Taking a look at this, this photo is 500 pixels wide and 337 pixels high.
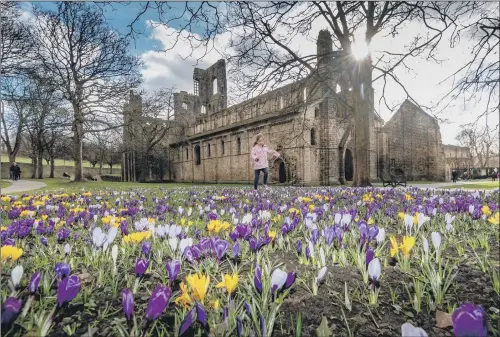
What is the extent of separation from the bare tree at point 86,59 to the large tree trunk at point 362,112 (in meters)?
6.08

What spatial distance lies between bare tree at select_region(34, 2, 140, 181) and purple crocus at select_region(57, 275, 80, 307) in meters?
2.44

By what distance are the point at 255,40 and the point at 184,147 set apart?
2.49 metres

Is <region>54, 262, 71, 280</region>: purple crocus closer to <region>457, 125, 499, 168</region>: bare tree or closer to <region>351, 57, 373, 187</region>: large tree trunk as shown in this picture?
<region>457, 125, 499, 168</region>: bare tree

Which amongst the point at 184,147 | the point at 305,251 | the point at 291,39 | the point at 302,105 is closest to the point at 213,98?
the point at 184,147

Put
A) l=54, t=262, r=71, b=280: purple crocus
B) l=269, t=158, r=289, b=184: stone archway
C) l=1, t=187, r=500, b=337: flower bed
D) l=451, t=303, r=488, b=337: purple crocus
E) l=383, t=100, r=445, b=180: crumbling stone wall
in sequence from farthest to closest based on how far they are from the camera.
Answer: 1. l=383, t=100, r=445, b=180: crumbling stone wall
2. l=269, t=158, r=289, b=184: stone archway
3. l=54, t=262, r=71, b=280: purple crocus
4. l=1, t=187, r=500, b=337: flower bed
5. l=451, t=303, r=488, b=337: purple crocus

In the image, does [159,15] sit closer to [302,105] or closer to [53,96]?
[53,96]

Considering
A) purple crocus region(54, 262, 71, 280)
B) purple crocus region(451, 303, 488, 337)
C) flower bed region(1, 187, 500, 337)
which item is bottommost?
flower bed region(1, 187, 500, 337)

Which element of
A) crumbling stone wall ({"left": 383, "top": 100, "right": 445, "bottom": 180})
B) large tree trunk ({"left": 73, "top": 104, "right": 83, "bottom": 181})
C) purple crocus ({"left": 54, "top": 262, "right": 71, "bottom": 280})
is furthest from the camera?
crumbling stone wall ({"left": 383, "top": 100, "right": 445, "bottom": 180})

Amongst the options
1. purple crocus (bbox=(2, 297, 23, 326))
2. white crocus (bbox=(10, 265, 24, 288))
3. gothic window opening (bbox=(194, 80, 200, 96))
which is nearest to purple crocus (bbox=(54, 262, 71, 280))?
white crocus (bbox=(10, 265, 24, 288))

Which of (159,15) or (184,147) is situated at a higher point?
(159,15)

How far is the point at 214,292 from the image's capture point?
1.28 m

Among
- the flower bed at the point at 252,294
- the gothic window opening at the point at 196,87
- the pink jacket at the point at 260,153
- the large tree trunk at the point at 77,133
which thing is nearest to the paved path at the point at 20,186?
the large tree trunk at the point at 77,133

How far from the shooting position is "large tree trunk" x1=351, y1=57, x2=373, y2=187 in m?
7.77

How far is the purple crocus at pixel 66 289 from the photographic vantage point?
0.94 meters
